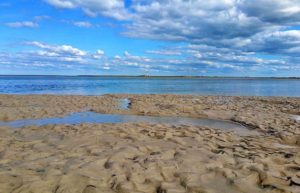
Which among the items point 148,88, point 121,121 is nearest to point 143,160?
point 121,121

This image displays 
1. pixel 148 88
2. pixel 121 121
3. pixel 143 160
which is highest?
pixel 143 160

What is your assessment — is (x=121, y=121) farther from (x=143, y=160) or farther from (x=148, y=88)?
(x=148, y=88)

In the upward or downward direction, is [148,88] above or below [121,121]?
below

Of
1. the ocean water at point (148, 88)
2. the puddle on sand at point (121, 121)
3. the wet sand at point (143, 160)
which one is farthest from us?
the ocean water at point (148, 88)

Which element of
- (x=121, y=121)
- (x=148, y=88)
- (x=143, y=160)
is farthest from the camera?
(x=148, y=88)

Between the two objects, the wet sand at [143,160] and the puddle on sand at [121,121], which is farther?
the puddle on sand at [121,121]

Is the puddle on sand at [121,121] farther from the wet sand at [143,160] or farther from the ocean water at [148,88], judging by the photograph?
the ocean water at [148,88]

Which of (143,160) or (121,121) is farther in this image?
(121,121)

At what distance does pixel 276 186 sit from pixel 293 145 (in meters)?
4.79

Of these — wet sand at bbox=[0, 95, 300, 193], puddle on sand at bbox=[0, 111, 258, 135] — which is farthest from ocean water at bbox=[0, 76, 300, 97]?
wet sand at bbox=[0, 95, 300, 193]

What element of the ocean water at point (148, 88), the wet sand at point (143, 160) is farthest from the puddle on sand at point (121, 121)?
the ocean water at point (148, 88)

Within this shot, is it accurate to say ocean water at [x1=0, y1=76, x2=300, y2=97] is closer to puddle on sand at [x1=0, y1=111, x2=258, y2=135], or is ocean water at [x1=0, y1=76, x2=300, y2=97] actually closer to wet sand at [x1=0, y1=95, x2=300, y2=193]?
puddle on sand at [x1=0, y1=111, x2=258, y2=135]

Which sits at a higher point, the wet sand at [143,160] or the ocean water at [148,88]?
the wet sand at [143,160]

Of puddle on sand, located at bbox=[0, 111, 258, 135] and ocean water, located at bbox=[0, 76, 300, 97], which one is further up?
puddle on sand, located at bbox=[0, 111, 258, 135]
